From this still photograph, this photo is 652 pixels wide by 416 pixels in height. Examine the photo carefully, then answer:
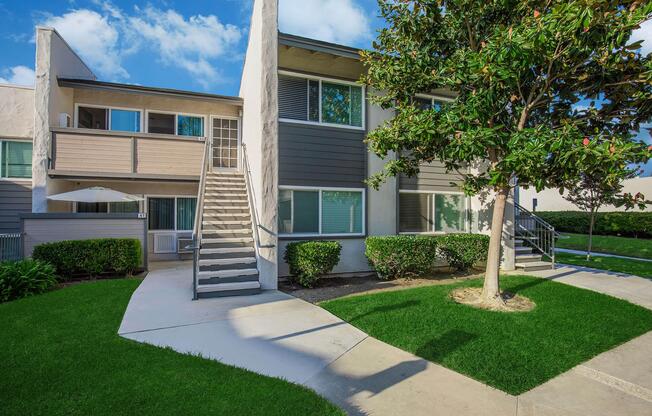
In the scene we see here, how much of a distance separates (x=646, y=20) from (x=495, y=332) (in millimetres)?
5029

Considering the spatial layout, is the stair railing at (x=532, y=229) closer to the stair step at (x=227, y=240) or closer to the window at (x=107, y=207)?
the stair step at (x=227, y=240)

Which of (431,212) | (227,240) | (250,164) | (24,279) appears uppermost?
(250,164)

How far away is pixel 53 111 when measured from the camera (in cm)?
Result: 1019

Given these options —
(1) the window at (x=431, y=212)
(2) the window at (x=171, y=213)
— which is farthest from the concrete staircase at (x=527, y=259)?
(2) the window at (x=171, y=213)

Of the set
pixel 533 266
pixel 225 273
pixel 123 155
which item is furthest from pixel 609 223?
pixel 123 155

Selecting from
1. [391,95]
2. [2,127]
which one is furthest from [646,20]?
[2,127]

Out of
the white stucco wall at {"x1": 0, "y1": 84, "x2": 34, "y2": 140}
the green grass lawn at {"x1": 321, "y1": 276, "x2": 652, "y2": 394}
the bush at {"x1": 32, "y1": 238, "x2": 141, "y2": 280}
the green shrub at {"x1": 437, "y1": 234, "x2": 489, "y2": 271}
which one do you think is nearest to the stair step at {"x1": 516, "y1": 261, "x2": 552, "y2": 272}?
the green shrub at {"x1": 437, "y1": 234, "x2": 489, "y2": 271}

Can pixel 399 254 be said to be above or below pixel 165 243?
above

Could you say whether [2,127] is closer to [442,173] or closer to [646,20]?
[442,173]

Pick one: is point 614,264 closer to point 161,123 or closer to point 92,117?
point 161,123

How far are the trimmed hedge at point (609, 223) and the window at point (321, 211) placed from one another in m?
13.5

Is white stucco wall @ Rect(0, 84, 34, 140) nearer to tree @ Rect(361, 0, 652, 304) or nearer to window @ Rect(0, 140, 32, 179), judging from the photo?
window @ Rect(0, 140, 32, 179)

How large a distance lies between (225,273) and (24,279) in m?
4.01

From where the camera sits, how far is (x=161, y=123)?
12508 millimetres
